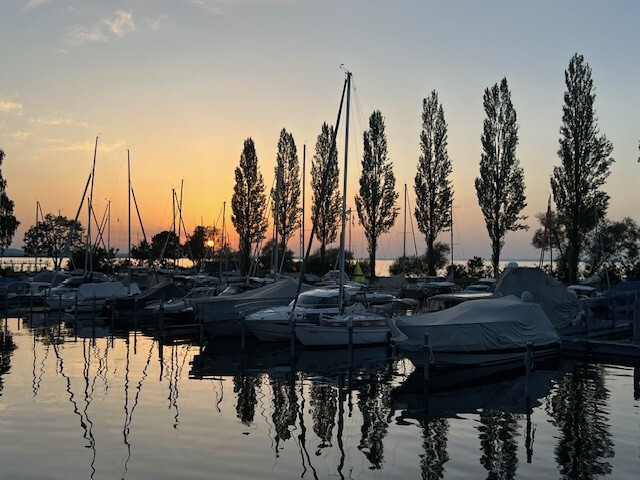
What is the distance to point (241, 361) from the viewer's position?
27.6 meters

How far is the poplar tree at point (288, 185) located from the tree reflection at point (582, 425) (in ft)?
174

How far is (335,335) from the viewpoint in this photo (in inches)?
1171

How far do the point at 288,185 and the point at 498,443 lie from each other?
207ft

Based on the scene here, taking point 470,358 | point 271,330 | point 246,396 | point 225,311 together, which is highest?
point 225,311

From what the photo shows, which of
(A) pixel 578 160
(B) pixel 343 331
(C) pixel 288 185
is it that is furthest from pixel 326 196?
(B) pixel 343 331

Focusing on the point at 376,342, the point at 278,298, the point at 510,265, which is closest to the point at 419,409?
the point at 376,342

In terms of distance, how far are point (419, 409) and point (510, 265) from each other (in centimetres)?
1585

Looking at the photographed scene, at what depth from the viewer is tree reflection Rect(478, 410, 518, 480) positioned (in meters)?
13.3

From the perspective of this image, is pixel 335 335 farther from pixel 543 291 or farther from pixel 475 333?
pixel 543 291

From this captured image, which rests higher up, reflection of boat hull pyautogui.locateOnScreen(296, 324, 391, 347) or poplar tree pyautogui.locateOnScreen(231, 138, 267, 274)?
poplar tree pyautogui.locateOnScreen(231, 138, 267, 274)

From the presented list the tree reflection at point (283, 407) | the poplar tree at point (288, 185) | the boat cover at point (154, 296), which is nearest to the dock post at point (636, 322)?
the tree reflection at point (283, 407)

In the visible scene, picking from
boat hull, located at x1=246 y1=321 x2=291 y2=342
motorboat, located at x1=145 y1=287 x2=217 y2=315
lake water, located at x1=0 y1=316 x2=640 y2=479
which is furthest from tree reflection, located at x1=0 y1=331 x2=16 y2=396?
boat hull, located at x1=246 y1=321 x2=291 y2=342

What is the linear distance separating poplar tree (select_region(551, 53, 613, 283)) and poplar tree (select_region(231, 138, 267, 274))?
113 ft

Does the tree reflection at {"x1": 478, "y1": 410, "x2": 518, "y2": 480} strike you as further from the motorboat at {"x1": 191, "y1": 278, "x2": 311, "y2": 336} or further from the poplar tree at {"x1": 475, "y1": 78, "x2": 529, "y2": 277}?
the poplar tree at {"x1": 475, "y1": 78, "x2": 529, "y2": 277}
